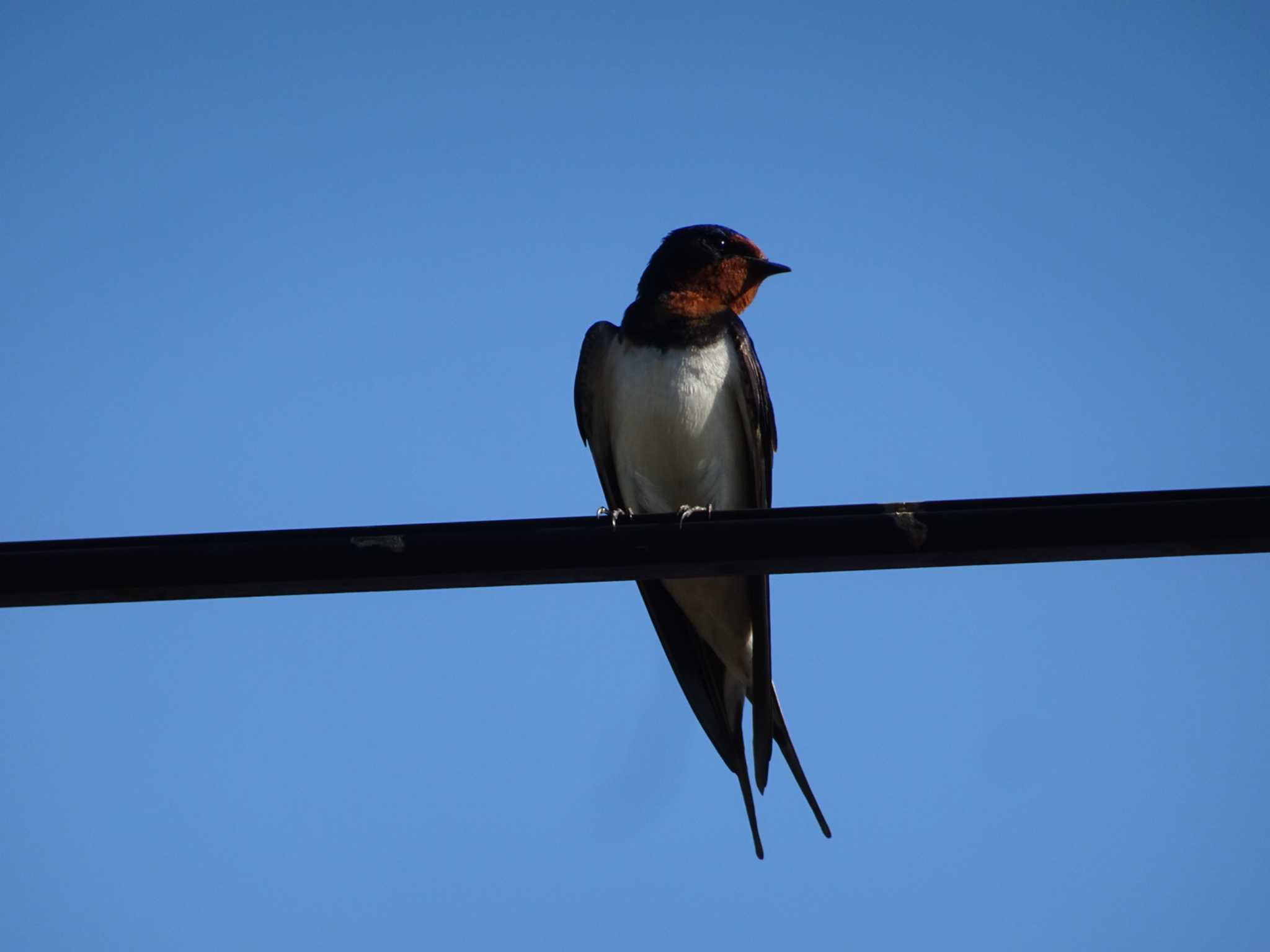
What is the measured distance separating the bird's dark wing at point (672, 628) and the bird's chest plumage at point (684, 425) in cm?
24

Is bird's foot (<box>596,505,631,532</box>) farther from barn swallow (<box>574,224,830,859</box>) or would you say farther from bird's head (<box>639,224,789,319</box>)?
bird's head (<box>639,224,789,319</box>)

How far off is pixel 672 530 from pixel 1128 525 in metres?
0.92

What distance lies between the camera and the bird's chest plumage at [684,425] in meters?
5.68

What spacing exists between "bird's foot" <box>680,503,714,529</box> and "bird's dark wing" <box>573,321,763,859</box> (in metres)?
0.34

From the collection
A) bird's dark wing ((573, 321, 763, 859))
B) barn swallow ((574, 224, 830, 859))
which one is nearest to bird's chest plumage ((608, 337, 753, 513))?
barn swallow ((574, 224, 830, 859))

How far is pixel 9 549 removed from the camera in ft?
9.58

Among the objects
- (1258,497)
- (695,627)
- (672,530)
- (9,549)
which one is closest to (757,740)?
(695,627)

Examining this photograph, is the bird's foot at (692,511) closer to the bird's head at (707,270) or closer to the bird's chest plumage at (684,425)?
the bird's chest plumage at (684,425)

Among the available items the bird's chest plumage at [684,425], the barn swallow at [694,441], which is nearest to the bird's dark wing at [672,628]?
the barn swallow at [694,441]

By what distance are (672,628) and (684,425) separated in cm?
81

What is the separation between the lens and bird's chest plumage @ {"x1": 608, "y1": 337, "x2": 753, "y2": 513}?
5.68m

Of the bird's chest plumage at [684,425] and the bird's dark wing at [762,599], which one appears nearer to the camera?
the bird's dark wing at [762,599]

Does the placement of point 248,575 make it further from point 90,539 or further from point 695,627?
point 695,627

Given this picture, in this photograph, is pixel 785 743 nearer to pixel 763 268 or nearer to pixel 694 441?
pixel 694 441
